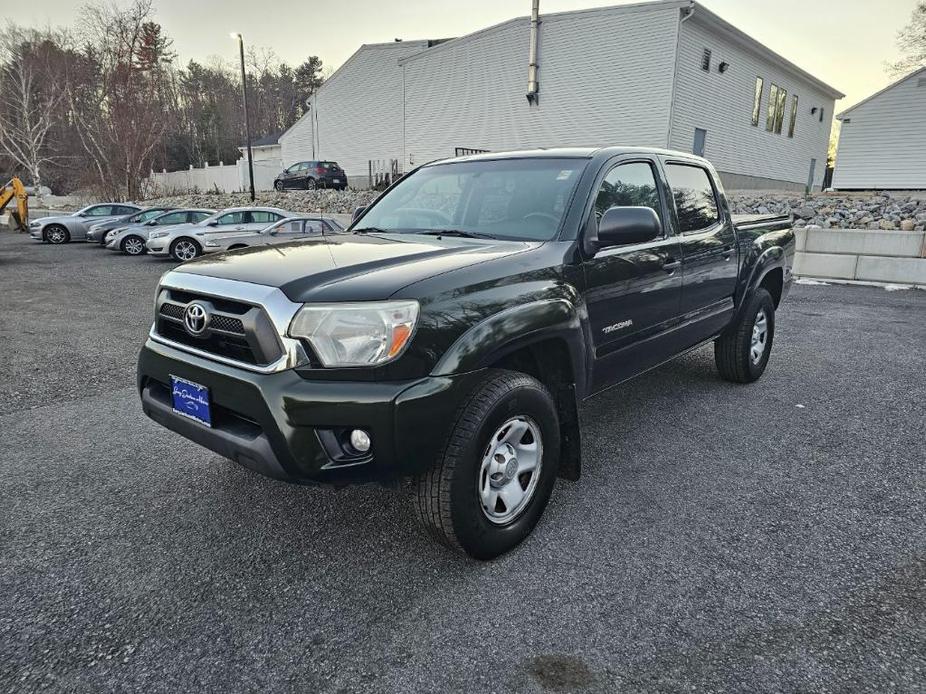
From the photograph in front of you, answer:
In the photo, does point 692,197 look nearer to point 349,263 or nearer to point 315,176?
point 349,263

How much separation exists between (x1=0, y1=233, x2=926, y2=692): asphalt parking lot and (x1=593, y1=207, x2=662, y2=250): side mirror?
1385 mm

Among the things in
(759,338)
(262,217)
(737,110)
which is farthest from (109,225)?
(737,110)

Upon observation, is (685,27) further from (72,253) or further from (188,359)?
(188,359)

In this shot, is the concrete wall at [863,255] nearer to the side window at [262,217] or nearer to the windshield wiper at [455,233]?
the windshield wiper at [455,233]

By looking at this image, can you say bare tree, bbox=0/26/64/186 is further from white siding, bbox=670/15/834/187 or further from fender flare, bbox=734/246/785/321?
fender flare, bbox=734/246/785/321

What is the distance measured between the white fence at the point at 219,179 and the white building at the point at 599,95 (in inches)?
307

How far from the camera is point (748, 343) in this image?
5.05m

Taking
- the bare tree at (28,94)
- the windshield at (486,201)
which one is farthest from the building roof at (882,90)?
the bare tree at (28,94)

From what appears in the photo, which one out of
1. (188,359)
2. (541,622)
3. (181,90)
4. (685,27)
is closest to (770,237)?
(541,622)

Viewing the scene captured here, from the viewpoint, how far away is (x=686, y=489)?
3379 millimetres

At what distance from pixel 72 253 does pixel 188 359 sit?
1801cm

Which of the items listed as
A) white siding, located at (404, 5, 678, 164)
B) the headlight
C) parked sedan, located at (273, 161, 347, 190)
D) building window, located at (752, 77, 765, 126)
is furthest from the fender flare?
parked sedan, located at (273, 161, 347, 190)

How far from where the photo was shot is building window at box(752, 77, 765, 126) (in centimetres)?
2547

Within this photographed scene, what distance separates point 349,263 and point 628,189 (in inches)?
72.9
